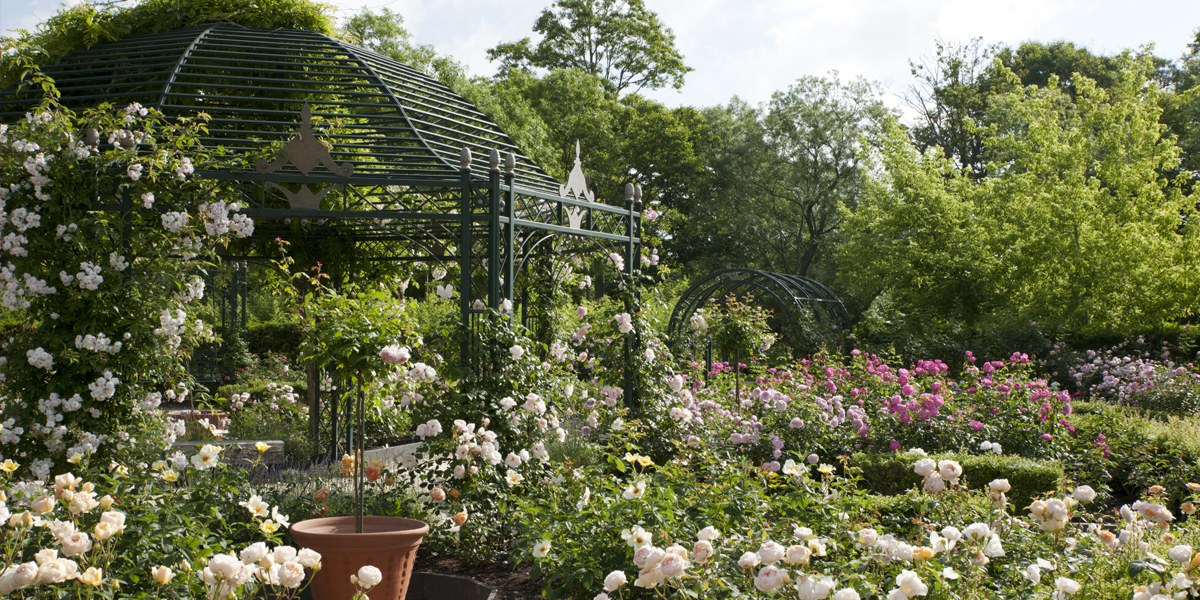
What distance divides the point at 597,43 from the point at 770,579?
24.3m

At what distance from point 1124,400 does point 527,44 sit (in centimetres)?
1940

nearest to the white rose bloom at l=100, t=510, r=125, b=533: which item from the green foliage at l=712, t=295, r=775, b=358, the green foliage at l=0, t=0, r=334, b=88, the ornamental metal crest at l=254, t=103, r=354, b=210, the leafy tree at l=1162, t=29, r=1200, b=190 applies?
the ornamental metal crest at l=254, t=103, r=354, b=210

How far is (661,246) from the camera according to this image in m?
26.5

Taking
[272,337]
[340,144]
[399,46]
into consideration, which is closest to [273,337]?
[272,337]

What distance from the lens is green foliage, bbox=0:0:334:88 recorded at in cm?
692

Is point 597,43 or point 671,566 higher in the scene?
point 597,43

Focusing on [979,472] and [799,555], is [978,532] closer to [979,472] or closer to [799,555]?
[799,555]

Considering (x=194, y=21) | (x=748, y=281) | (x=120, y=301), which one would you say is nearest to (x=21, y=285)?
(x=120, y=301)

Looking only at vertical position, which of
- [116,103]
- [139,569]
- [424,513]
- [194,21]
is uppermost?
[194,21]

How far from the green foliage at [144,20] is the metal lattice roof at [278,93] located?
6.5 inches

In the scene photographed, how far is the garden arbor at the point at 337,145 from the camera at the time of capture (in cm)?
548

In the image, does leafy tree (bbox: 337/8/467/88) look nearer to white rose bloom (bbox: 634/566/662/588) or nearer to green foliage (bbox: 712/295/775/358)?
green foliage (bbox: 712/295/775/358)

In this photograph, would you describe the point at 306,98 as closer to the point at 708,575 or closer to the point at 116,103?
the point at 116,103

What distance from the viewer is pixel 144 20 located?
7328 millimetres
